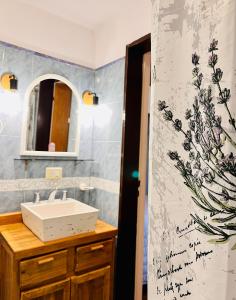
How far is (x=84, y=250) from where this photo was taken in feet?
4.97

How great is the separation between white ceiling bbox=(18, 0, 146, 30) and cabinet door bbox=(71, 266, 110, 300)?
1875 millimetres

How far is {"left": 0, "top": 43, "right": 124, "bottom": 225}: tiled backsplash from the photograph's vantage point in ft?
5.50

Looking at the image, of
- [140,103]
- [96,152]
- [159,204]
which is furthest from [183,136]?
[96,152]

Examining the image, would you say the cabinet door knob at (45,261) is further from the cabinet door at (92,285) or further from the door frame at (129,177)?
the door frame at (129,177)

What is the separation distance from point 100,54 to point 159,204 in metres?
1.60

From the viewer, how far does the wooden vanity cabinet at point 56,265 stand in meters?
1.31

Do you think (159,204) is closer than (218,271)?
No

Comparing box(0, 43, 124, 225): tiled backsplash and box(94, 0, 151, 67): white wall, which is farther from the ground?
box(94, 0, 151, 67): white wall

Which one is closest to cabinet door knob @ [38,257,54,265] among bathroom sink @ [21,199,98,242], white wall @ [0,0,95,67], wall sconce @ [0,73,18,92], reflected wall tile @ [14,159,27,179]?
bathroom sink @ [21,199,98,242]

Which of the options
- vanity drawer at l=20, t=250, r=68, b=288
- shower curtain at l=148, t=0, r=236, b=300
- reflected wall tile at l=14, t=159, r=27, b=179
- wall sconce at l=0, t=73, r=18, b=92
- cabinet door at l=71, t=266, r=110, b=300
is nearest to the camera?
shower curtain at l=148, t=0, r=236, b=300

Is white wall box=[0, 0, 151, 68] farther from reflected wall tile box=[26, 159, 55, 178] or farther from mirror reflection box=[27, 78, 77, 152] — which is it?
reflected wall tile box=[26, 159, 55, 178]

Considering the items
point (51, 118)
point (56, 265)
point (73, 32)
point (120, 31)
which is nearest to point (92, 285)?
point (56, 265)

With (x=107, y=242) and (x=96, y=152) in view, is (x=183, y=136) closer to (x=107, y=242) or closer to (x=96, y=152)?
(x=107, y=242)

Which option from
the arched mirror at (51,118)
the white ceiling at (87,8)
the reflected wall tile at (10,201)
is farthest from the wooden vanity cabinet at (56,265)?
the white ceiling at (87,8)
